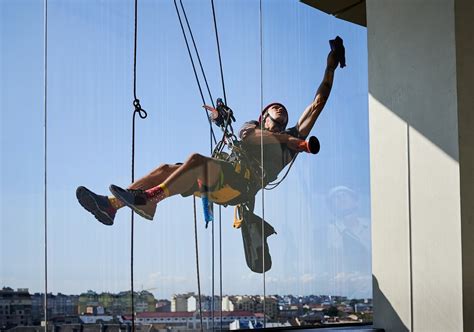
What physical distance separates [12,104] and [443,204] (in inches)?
87.7

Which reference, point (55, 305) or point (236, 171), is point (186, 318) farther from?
point (236, 171)

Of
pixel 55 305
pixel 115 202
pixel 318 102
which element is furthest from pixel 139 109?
pixel 318 102

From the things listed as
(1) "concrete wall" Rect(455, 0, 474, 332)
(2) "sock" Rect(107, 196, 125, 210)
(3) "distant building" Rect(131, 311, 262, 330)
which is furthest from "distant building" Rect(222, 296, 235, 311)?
(1) "concrete wall" Rect(455, 0, 474, 332)

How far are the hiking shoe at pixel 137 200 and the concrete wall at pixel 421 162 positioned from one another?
1.45 metres

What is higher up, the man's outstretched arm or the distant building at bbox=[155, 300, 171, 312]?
the man's outstretched arm

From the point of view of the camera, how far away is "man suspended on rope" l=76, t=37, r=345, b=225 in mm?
3869

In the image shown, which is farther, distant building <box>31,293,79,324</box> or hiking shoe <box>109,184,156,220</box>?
hiking shoe <box>109,184,156,220</box>

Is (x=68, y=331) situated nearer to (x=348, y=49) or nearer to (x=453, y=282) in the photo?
(x=453, y=282)

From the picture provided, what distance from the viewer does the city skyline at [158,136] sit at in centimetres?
364

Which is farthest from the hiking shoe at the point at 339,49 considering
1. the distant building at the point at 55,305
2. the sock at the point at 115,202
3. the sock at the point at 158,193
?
the distant building at the point at 55,305

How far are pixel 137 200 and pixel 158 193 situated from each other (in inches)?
4.9

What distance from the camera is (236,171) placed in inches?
169

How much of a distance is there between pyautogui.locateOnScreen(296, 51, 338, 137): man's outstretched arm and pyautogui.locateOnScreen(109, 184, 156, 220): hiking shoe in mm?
1008

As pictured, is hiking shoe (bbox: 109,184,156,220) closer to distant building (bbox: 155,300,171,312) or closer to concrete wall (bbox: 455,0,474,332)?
distant building (bbox: 155,300,171,312)
